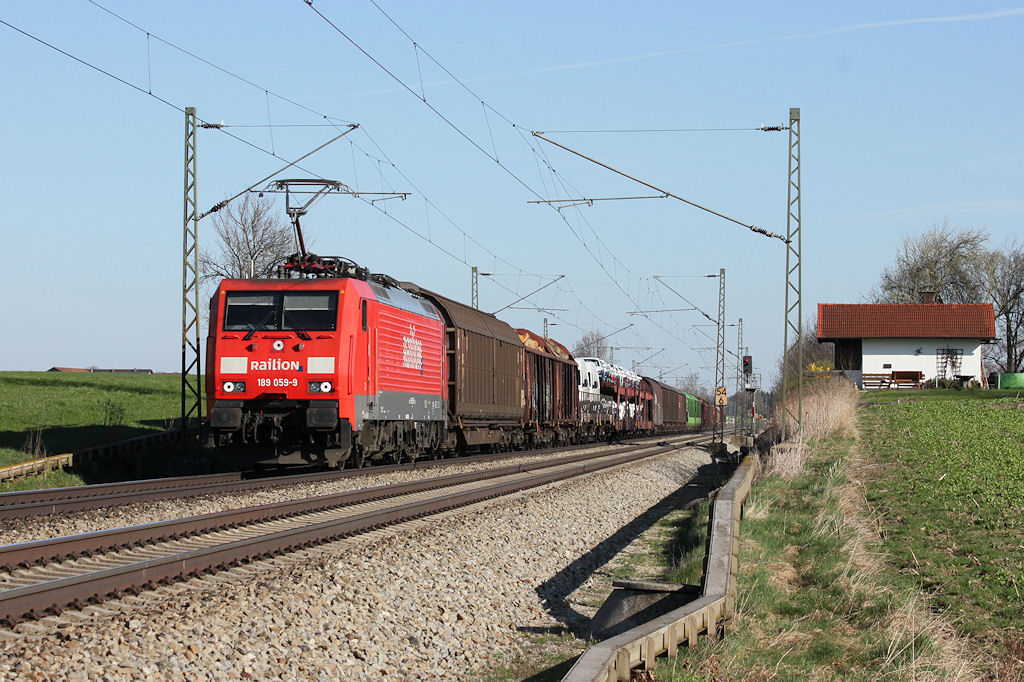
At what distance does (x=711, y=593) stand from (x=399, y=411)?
43.8 feet

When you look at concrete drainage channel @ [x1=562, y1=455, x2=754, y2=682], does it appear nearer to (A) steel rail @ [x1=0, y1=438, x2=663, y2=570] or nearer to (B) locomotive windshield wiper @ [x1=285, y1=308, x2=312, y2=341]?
(A) steel rail @ [x1=0, y1=438, x2=663, y2=570]

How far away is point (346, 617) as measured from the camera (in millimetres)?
7305

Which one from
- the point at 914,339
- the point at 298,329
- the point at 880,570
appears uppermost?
the point at 914,339

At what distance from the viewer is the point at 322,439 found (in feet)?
58.7

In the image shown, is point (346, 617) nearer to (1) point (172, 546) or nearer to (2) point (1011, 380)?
(1) point (172, 546)

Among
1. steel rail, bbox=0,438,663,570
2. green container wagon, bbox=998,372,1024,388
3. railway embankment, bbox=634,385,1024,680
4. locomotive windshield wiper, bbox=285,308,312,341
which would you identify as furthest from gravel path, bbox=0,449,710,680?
green container wagon, bbox=998,372,1024,388

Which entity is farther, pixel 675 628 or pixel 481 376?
pixel 481 376

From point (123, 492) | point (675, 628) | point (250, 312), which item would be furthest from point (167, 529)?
point (250, 312)

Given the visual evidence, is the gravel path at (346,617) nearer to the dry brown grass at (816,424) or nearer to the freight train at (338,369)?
the freight train at (338,369)

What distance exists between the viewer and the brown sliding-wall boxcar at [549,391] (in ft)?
109

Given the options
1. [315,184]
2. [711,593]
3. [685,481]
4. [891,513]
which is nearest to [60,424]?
[315,184]

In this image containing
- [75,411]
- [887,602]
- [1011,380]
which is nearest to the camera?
[887,602]

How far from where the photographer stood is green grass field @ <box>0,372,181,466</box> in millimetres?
23625

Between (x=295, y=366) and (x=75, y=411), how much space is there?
15.3 m
